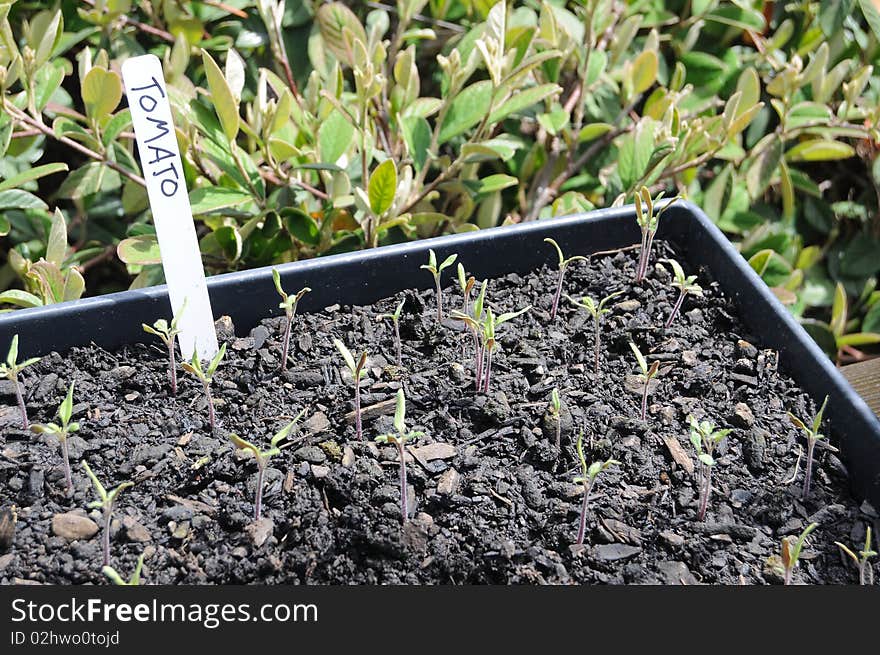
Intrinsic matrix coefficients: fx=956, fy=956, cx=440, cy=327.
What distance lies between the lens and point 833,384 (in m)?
1.02

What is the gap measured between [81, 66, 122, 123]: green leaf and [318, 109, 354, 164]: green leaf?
0.29 m

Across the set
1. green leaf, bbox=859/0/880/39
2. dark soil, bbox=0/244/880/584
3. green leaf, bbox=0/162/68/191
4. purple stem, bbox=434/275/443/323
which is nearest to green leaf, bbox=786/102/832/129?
green leaf, bbox=859/0/880/39

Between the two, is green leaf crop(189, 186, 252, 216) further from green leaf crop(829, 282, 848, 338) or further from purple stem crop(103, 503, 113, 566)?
green leaf crop(829, 282, 848, 338)

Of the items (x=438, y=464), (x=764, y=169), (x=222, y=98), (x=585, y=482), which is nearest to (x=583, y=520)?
(x=585, y=482)

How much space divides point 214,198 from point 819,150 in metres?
1.09

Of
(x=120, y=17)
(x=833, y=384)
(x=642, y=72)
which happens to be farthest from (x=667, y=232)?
(x=120, y=17)

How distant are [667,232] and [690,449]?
15.4 inches

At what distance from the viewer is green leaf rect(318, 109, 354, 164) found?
142 cm

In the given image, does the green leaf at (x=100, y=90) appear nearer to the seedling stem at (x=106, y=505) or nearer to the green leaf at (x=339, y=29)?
the green leaf at (x=339, y=29)

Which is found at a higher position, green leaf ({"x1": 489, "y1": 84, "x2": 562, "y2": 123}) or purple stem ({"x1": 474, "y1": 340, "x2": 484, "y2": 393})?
green leaf ({"x1": 489, "y1": 84, "x2": 562, "y2": 123})

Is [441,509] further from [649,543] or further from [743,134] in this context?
[743,134]

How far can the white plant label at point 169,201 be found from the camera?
38.2 inches

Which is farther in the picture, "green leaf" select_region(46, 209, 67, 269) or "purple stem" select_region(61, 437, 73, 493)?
"green leaf" select_region(46, 209, 67, 269)

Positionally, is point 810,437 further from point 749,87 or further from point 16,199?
point 16,199
